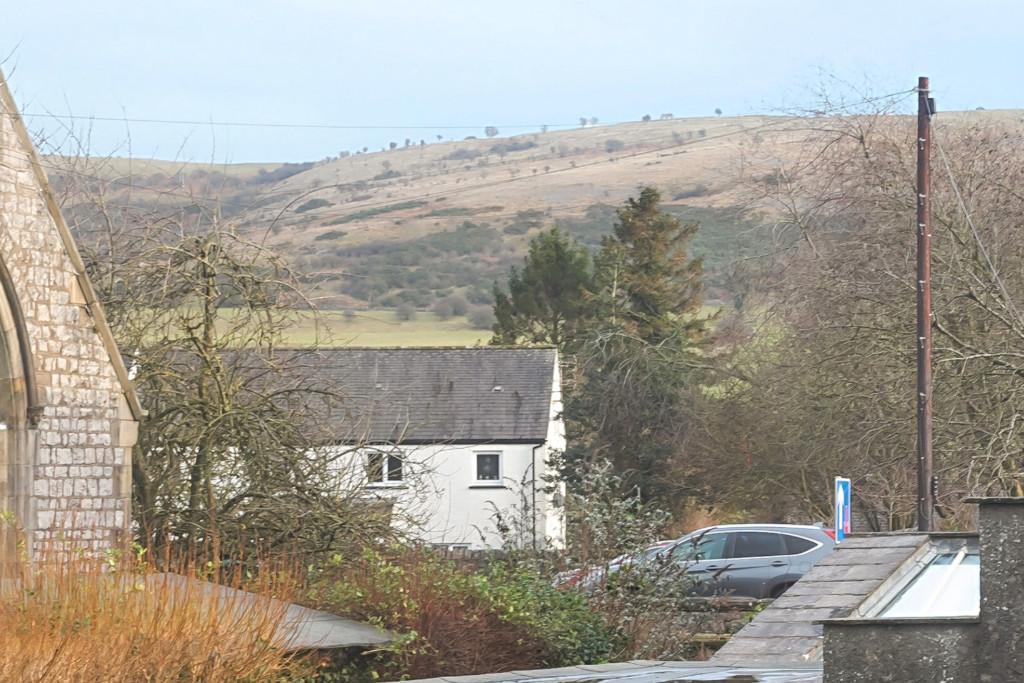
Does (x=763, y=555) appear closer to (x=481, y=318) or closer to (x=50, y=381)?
(x=50, y=381)

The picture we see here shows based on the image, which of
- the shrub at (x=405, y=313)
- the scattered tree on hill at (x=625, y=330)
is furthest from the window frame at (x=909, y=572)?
the shrub at (x=405, y=313)

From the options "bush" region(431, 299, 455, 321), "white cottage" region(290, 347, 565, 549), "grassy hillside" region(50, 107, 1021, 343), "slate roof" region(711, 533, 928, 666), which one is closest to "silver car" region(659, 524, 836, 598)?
"slate roof" region(711, 533, 928, 666)

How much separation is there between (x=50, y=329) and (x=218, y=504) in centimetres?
329

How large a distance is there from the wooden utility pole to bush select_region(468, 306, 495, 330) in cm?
9038

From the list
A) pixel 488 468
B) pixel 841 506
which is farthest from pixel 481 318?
pixel 841 506

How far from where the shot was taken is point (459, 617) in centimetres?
1428

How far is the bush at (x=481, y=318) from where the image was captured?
4569 inches

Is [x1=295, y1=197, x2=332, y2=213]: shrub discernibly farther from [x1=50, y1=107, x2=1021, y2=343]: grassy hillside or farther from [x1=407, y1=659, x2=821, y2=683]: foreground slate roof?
[x1=407, y1=659, x2=821, y2=683]: foreground slate roof

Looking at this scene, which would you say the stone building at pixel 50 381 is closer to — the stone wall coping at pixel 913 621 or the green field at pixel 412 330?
the stone wall coping at pixel 913 621

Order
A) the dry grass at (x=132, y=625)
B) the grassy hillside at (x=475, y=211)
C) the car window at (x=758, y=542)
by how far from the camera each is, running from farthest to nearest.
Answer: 1. the grassy hillside at (x=475, y=211)
2. the car window at (x=758, y=542)
3. the dry grass at (x=132, y=625)

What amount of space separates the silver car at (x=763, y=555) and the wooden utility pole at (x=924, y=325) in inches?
74.3

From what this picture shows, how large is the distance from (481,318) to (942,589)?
110131 mm

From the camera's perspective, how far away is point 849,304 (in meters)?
29.5

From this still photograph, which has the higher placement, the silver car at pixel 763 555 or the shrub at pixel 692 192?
the shrub at pixel 692 192
